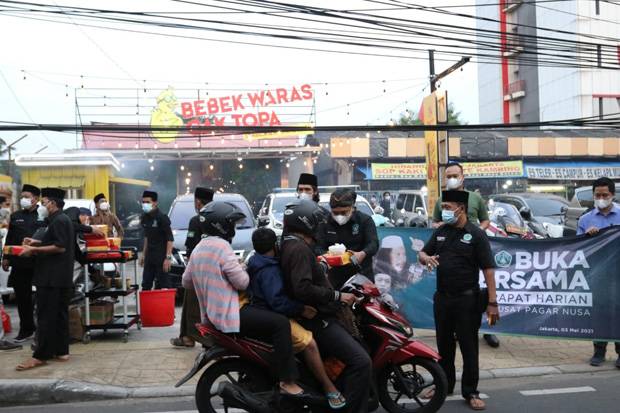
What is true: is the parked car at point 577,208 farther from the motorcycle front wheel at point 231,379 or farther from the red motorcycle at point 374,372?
the motorcycle front wheel at point 231,379

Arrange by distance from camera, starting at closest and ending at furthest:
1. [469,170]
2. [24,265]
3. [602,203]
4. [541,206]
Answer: [602,203] → [24,265] → [541,206] → [469,170]

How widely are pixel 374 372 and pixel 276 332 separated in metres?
1.00

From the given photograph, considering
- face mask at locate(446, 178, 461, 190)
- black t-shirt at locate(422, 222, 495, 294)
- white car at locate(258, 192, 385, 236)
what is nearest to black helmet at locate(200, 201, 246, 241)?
black t-shirt at locate(422, 222, 495, 294)

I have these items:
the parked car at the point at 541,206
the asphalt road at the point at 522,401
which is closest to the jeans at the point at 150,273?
the asphalt road at the point at 522,401

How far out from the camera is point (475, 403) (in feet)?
17.1

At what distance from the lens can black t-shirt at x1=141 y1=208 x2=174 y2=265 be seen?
8609 mm

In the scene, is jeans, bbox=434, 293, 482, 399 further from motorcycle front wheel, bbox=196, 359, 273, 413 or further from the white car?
the white car

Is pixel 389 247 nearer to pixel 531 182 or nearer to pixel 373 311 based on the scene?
pixel 373 311

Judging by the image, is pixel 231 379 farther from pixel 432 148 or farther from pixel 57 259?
pixel 432 148

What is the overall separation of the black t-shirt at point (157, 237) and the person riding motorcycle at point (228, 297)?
4.18 metres

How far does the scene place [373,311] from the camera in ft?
15.6

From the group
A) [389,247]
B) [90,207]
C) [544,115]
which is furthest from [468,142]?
[389,247]

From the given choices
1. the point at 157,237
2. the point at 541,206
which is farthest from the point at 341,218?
the point at 541,206

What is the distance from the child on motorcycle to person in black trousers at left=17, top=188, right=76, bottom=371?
10.0 feet
